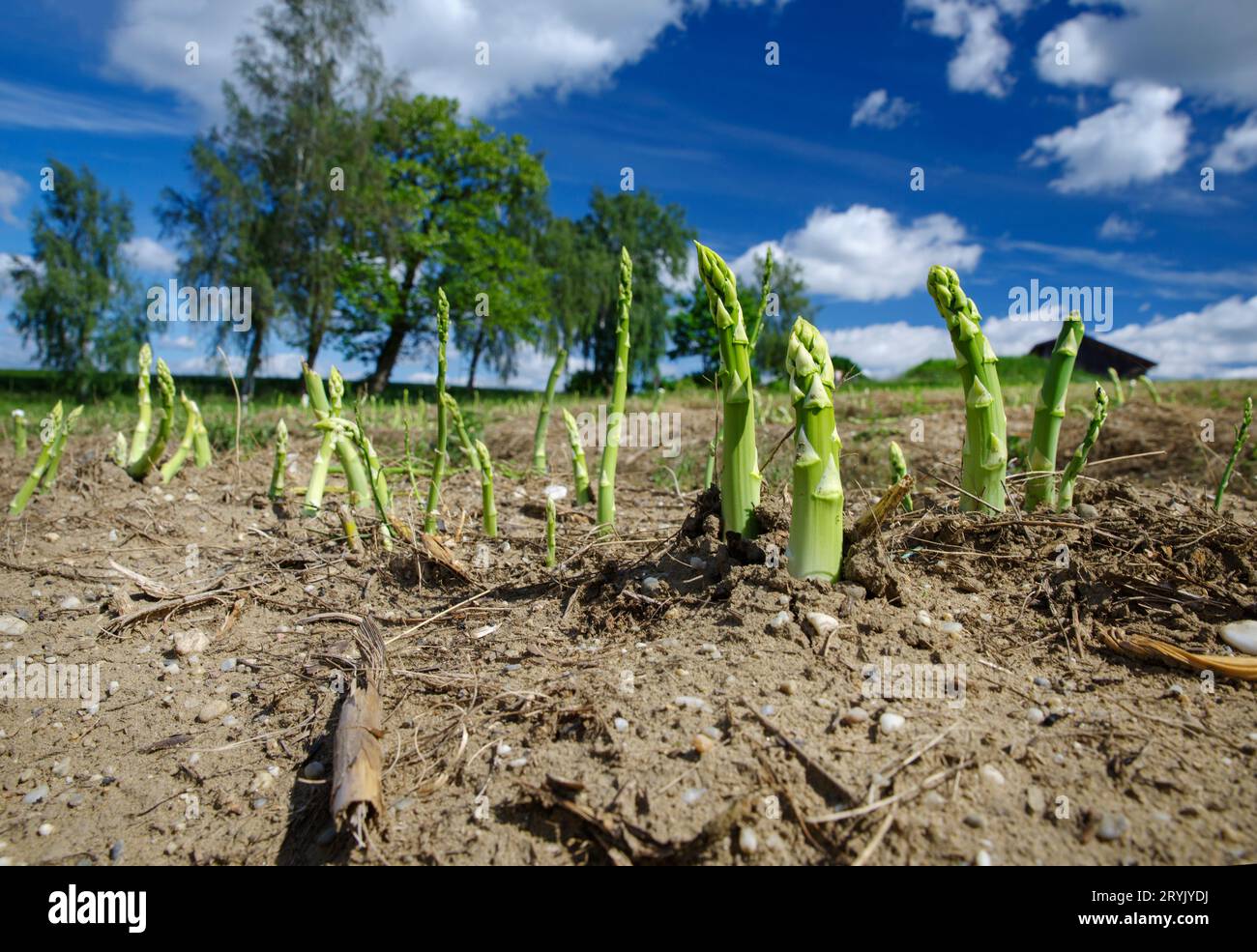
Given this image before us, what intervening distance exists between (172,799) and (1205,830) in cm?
258

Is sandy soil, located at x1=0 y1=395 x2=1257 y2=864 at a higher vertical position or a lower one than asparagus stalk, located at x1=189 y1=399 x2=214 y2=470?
lower

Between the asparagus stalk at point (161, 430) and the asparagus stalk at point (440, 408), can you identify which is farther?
the asparagus stalk at point (161, 430)

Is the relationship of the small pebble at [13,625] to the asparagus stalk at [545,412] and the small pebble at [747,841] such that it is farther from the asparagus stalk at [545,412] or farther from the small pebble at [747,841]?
the small pebble at [747,841]

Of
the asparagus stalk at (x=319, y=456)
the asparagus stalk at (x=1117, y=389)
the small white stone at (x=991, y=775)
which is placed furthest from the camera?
the asparagus stalk at (x=1117, y=389)

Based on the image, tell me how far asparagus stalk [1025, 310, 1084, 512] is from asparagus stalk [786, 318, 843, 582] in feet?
4.21

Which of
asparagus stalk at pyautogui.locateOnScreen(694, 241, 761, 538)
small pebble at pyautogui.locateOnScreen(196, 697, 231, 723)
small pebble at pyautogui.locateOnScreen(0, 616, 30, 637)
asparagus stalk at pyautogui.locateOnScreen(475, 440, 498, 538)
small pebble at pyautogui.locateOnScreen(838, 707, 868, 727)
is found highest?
asparagus stalk at pyautogui.locateOnScreen(694, 241, 761, 538)

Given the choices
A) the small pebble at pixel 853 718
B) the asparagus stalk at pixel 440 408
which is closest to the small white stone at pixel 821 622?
the small pebble at pixel 853 718

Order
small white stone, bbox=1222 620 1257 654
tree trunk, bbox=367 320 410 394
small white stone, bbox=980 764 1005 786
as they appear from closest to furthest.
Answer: small white stone, bbox=980 764 1005 786, small white stone, bbox=1222 620 1257 654, tree trunk, bbox=367 320 410 394

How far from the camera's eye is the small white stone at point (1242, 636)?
212 cm

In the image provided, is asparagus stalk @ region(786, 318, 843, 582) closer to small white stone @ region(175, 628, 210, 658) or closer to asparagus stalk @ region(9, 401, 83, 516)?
small white stone @ region(175, 628, 210, 658)

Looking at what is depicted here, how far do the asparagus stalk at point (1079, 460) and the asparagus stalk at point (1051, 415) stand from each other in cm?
5

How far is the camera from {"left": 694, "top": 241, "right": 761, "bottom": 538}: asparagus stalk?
2516 mm

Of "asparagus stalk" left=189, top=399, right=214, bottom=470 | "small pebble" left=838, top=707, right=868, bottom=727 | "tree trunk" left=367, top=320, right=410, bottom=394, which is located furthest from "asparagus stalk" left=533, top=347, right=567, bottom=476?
"tree trunk" left=367, top=320, right=410, bottom=394

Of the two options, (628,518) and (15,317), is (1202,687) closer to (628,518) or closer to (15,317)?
(628,518)
